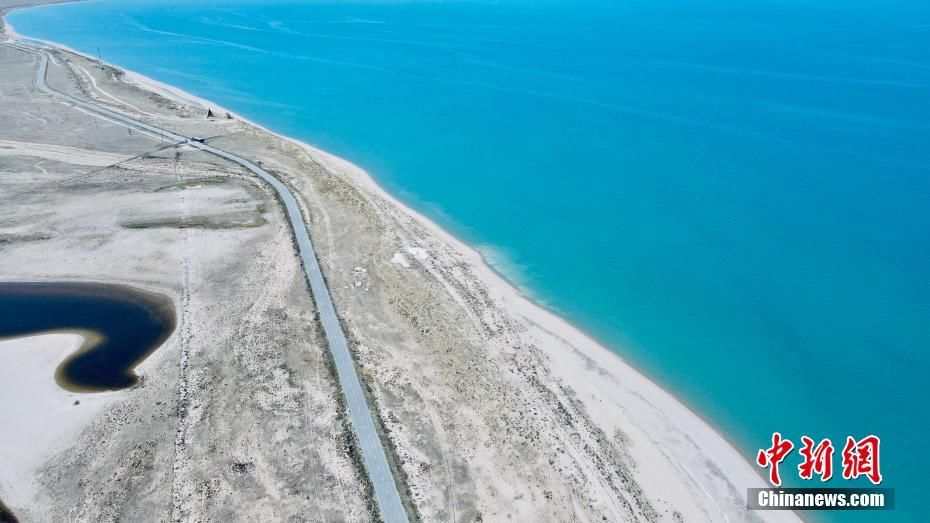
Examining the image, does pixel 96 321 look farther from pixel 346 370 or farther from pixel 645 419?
pixel 645 419

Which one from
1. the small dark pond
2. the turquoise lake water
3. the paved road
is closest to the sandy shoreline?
the turquoise lake water

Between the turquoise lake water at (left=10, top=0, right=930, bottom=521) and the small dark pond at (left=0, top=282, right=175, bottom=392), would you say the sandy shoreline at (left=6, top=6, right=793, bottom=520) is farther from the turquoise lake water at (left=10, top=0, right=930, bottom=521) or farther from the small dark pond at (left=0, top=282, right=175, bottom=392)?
the small dark pond at (left=0, top=282, right=175, bottom=392)

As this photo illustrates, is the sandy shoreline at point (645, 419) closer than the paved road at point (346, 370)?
No

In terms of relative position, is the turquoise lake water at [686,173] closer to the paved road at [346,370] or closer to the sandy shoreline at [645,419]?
the sandy shoreline at [645,419]

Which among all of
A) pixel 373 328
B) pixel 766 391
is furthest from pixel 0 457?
pixel 766 391

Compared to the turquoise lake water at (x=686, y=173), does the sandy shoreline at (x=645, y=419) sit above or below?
below

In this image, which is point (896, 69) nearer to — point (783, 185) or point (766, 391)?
point (783, 185)

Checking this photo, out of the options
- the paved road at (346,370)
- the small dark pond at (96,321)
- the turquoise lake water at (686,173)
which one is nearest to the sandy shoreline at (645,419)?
the turquoise lake water at (686,173)
